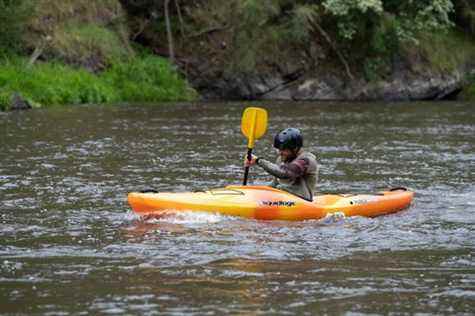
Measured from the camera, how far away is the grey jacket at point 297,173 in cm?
1058

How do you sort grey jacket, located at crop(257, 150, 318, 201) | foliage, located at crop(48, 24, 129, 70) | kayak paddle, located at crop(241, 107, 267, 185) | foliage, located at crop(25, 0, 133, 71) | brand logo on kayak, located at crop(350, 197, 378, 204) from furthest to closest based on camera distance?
foliage, located at crop(48, 24, 129, 70), foliage, located at crop(25, 0, 133, 71), kayak paddle, located at crop(241, 107, 267, 185), brand logo on kayak, located at crop(350, 197, 378, 204), grey jacket, located at crop(257, 150, 318, 201)

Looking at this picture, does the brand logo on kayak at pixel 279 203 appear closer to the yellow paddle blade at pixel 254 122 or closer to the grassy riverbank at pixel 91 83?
the yellow paddle blade at pixel 254 122

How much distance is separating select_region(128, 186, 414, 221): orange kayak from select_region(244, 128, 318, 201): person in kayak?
0.20 metres

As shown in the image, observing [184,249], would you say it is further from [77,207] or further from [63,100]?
Result: [63,100]

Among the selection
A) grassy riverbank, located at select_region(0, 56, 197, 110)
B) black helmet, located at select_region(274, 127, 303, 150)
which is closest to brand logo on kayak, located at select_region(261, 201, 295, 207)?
black helmet, located at select_region(274, 127, 303, 150)

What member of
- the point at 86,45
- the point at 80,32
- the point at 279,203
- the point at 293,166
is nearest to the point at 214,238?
the point at 279,203

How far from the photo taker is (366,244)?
8.85 m

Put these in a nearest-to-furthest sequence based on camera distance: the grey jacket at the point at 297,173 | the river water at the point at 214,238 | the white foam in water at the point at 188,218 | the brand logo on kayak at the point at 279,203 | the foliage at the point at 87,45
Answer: the river water at the point at 214,238
the white foam in water at the point at 188,218
the brand logo on kayak at the point at 279,203
the grey jacket at the point at 297,173
the foliage at the point at 87,45

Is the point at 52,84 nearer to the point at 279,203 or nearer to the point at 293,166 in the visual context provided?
the point at 293,166

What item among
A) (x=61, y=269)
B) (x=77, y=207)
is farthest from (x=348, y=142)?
(x=61, y=269)

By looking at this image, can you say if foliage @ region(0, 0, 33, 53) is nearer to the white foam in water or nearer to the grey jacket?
the grey jacket

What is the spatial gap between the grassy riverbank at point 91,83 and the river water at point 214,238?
8.07 meters

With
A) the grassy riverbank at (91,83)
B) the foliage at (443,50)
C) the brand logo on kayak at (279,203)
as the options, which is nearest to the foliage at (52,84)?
the grassy riverbank at (91,83)

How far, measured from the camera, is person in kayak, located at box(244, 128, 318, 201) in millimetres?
10586
